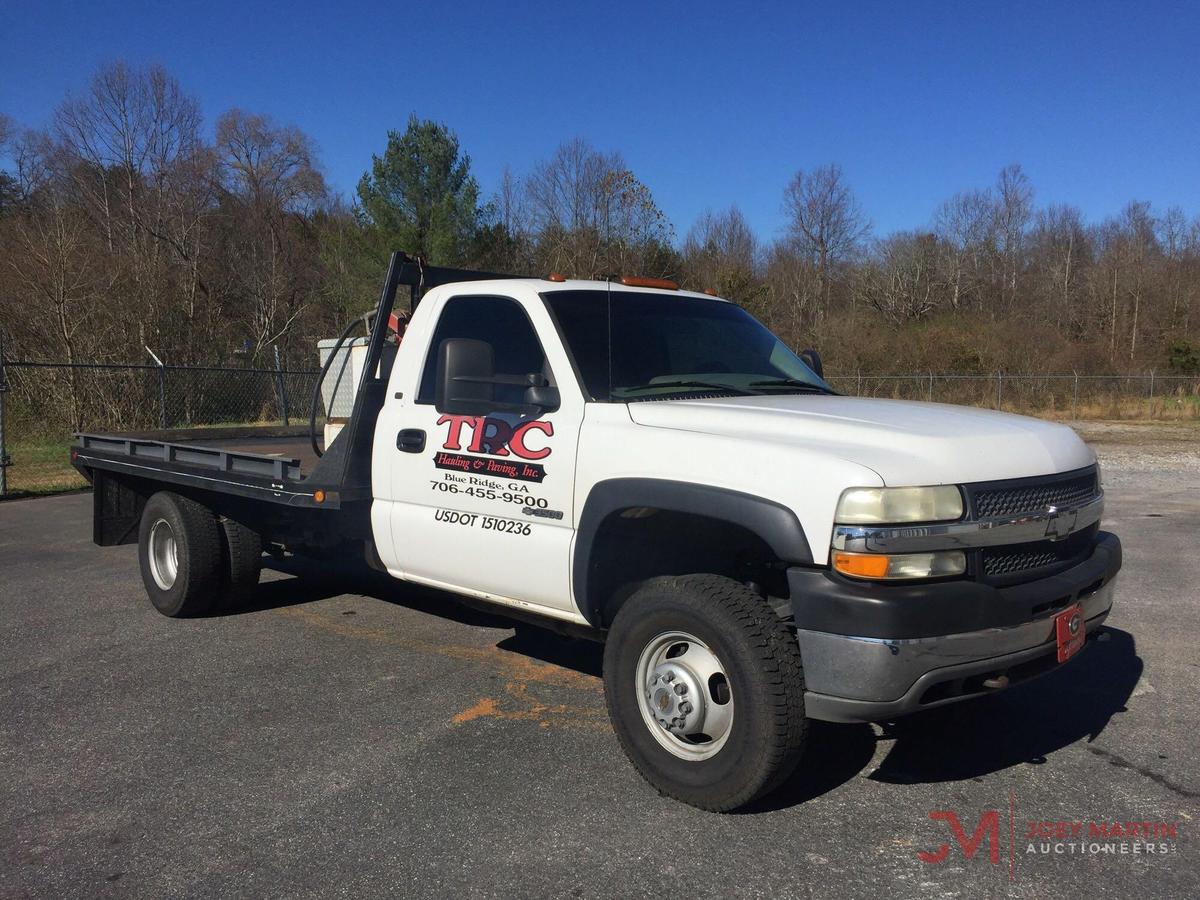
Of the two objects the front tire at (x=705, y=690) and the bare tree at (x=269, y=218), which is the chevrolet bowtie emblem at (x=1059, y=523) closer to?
the front tire at (x=705, y=690)

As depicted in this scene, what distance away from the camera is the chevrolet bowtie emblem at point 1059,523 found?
3510mm

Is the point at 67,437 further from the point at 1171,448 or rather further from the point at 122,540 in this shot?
the point at 1171,448

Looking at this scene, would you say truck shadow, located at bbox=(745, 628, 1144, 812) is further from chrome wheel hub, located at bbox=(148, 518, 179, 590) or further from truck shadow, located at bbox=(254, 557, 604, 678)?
chrome wheel hub, located at bbox=(148, 518, 179, 590)

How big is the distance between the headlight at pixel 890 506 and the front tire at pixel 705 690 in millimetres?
502

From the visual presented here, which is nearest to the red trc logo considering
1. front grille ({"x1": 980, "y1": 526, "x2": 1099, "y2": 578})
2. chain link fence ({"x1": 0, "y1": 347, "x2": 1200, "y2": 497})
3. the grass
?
front grille ({"x1": 980, "y1": 526, "x2": 1099, "y2": 578})

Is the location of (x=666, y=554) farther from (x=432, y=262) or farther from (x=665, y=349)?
(x=432, y=262)

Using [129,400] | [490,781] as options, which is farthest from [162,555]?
[129,400]

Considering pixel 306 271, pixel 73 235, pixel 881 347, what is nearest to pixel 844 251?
pixel 881 347

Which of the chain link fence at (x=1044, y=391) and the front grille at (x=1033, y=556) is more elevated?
the chain link fence at (x=1044, y=391)

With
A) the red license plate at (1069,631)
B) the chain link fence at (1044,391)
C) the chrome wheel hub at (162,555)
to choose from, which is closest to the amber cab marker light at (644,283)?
the red license plate at (1069,631)

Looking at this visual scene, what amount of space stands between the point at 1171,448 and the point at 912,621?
2171 cm

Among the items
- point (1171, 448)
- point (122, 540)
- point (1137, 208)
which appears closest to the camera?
point (122, 540)

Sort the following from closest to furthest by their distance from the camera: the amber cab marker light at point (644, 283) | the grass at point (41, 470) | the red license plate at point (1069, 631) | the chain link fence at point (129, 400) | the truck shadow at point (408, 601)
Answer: the red license plate at point (1069, 631)
the amber cab marker light at point (644, 283)
the truck shadow at point (408, 601)
the grass at point (41, 470)
the chain link fence at point (129, 400)

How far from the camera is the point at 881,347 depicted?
41.5m
